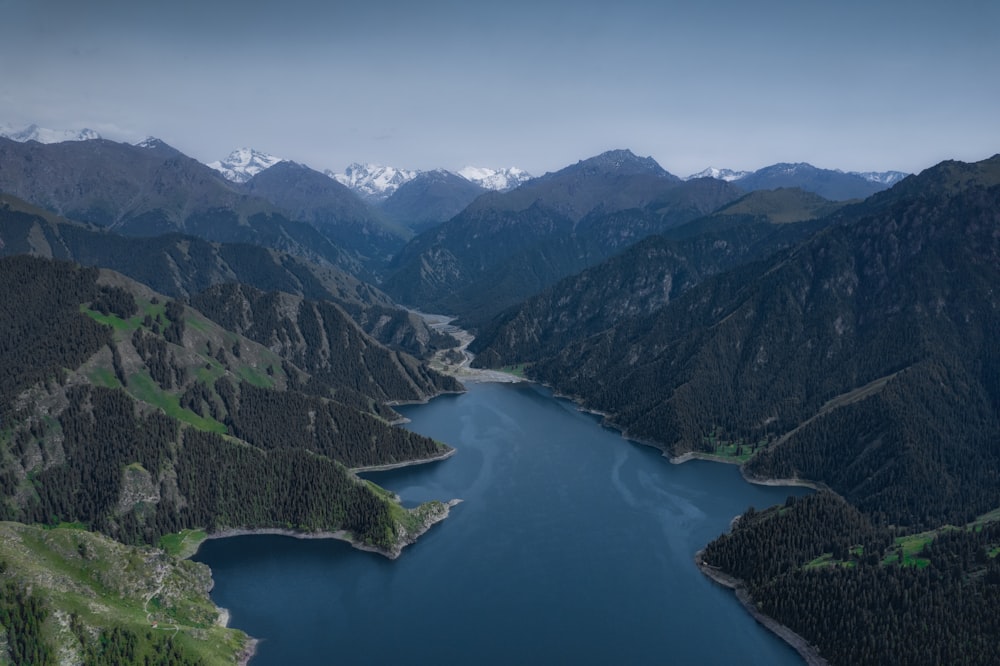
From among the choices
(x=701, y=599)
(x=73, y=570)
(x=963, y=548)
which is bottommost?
(x=701, y=599)

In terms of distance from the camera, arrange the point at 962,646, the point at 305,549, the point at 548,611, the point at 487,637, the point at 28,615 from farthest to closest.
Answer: the point at 305,549 < the point at 548,611 < the point at 487,637 < the point at 962,646 < the point at 28,615

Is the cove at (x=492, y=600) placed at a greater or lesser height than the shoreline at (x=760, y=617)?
greater

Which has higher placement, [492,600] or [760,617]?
[492,600]

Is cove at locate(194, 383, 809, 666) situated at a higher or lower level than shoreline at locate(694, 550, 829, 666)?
higher

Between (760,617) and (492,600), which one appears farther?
(492,600)

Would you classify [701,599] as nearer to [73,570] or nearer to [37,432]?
[73,570]

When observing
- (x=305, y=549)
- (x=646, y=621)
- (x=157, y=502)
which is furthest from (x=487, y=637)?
(x=157, y=502)

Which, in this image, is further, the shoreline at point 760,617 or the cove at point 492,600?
the shoreline at point 760,617

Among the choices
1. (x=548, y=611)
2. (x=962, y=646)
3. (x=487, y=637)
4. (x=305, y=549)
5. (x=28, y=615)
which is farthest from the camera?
(x=305, y=549)
